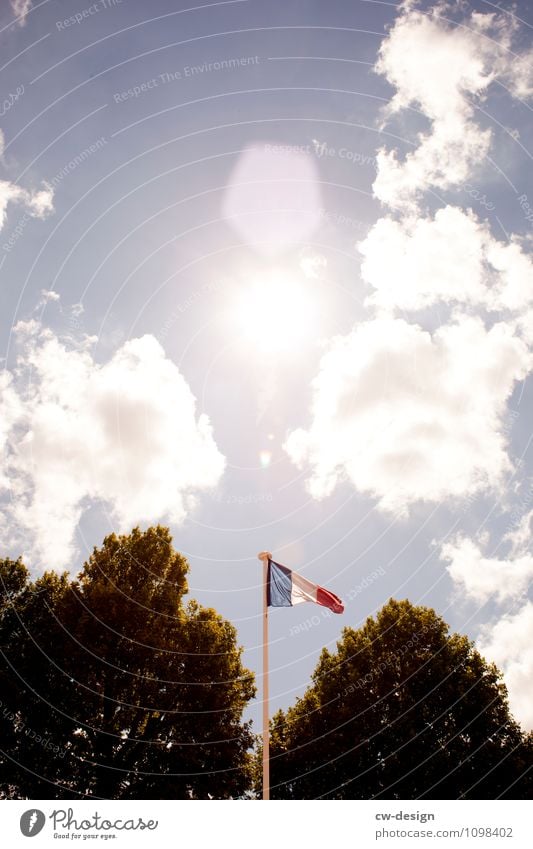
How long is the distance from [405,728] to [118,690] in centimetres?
1467

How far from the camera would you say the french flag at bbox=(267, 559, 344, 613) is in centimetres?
1730

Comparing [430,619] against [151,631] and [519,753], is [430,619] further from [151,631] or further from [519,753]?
[151,631]

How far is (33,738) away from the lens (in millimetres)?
20922

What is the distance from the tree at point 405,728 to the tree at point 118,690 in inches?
189

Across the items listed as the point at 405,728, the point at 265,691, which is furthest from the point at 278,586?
the point at 405,728

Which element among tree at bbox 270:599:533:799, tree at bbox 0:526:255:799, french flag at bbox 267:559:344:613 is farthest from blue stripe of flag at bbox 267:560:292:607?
tree at bbox 270:599:533:799

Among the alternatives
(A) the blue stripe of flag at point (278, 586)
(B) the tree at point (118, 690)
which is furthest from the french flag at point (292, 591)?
(B) the tree at point (118, 690)

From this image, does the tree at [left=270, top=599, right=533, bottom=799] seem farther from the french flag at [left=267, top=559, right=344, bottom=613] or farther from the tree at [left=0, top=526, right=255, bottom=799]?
the french flag at [left=267, top=559, right=344, bottom=613]

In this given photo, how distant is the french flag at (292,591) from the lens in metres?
17.3

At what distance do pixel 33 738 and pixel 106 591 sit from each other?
6.55 metres
